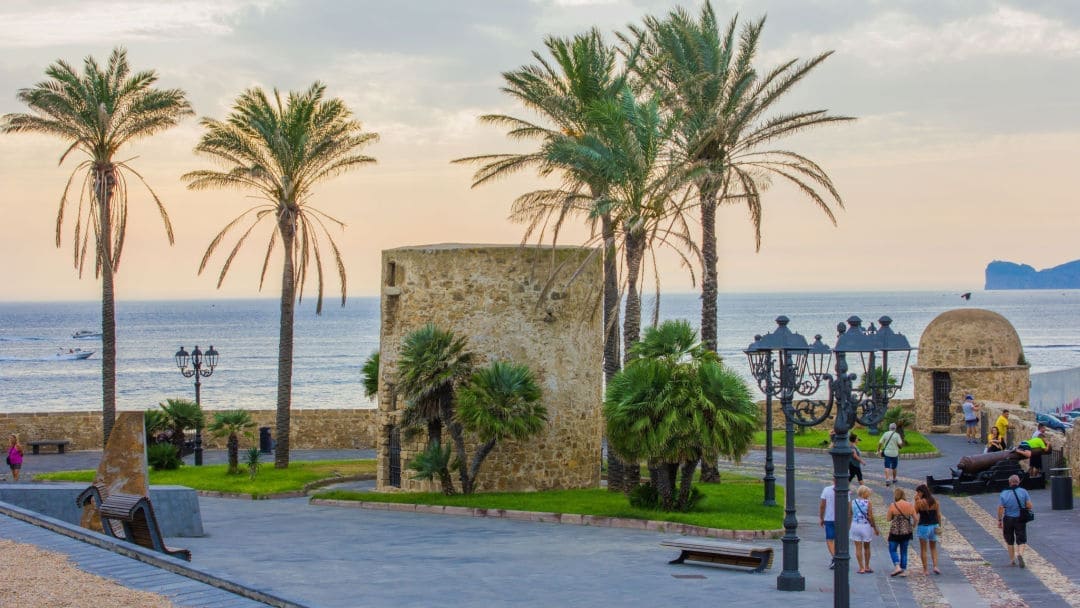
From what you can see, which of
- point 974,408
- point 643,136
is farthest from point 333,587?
point 974,408

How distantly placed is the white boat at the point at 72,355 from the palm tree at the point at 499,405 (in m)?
132

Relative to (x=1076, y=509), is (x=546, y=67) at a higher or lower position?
higher

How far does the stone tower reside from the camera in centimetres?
4262

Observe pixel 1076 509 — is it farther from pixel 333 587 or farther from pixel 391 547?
pixel 333 587

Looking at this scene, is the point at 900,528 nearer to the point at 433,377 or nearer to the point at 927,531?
the point at 927,531

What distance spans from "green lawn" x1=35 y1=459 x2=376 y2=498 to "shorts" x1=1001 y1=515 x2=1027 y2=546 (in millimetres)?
18007

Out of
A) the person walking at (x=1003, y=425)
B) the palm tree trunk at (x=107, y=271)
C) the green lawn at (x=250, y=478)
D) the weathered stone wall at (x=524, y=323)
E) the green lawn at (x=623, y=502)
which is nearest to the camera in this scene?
the green lawn at (x=623, y=502)

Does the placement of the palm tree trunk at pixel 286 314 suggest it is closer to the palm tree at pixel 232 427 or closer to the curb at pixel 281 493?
the palm tree at pixel 232 427

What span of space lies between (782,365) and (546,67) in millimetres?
16072

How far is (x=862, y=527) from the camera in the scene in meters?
18.5

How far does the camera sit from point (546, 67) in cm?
3130

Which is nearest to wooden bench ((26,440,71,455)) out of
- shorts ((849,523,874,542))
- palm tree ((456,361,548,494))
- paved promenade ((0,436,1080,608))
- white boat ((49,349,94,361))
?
paved promenade ((0,436,1080,608))

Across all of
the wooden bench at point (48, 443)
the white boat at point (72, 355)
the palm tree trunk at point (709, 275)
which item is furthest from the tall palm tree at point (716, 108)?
the white boat at point (72, 355)

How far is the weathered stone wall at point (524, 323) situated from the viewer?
97.4 ft
